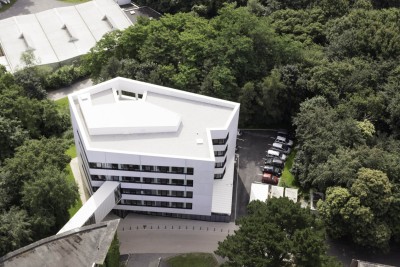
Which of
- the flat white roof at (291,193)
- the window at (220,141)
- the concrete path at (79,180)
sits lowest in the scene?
the concrete path at (79,180)

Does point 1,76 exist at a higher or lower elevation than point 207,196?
higher

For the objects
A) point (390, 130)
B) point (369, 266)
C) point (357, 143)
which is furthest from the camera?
point (390, 130)

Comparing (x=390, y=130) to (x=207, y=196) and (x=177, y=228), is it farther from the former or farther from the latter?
(x=177, y=228)

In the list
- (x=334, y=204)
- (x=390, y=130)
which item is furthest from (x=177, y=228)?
(x=390, y=130)

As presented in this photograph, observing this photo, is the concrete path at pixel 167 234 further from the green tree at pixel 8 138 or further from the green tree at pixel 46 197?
the green tree at pixel 8 138

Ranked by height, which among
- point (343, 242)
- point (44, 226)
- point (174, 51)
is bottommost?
point (343, 242)

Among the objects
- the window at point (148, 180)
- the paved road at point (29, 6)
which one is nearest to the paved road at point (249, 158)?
the window at point (148, 180)

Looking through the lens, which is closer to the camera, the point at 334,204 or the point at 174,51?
the point at 334,204
